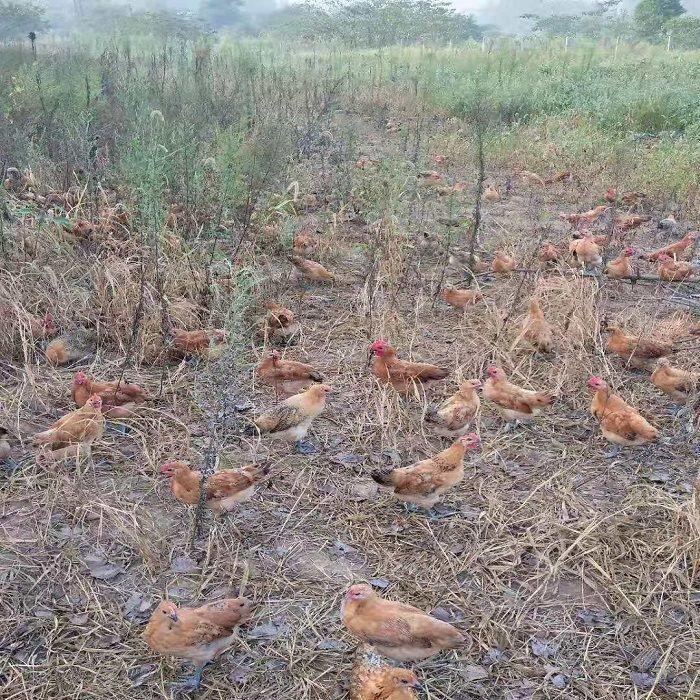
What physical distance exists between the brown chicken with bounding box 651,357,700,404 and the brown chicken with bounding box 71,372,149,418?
11.4 feet

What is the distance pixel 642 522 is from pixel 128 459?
2.97 m

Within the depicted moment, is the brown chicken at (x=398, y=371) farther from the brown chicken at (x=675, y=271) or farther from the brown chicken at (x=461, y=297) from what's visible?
the brown chicken at (x=675, y=271)

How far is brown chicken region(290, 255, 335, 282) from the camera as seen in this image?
5973mm

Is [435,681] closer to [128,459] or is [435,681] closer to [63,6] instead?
[128,459]

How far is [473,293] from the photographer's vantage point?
219 inches

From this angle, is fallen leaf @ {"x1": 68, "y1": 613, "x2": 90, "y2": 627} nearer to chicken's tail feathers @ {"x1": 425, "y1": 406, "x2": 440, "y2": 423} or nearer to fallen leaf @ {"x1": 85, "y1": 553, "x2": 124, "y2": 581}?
fallen leaf @ {"x1": 85, "y1": 553, "x2": 124, "y2": 581}

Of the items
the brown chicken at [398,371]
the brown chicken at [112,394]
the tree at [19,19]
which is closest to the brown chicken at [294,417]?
the brown chicken at [398,371]

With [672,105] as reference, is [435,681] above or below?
below

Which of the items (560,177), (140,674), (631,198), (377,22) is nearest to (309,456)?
(140,674)

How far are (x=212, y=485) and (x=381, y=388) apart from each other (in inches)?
60.8

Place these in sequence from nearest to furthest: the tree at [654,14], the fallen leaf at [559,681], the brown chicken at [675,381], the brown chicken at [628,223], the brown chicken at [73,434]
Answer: the fallen leaf at [559,681] → the brown chicken at [73,434] → the brown chicken at [675,381] → the brown chicken at [628,223] → the tree at [654,14]

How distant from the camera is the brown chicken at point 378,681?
236cm

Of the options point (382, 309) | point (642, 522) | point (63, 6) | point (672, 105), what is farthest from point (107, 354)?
point (63, 6)

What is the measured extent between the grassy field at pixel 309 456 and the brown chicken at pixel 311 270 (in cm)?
15
